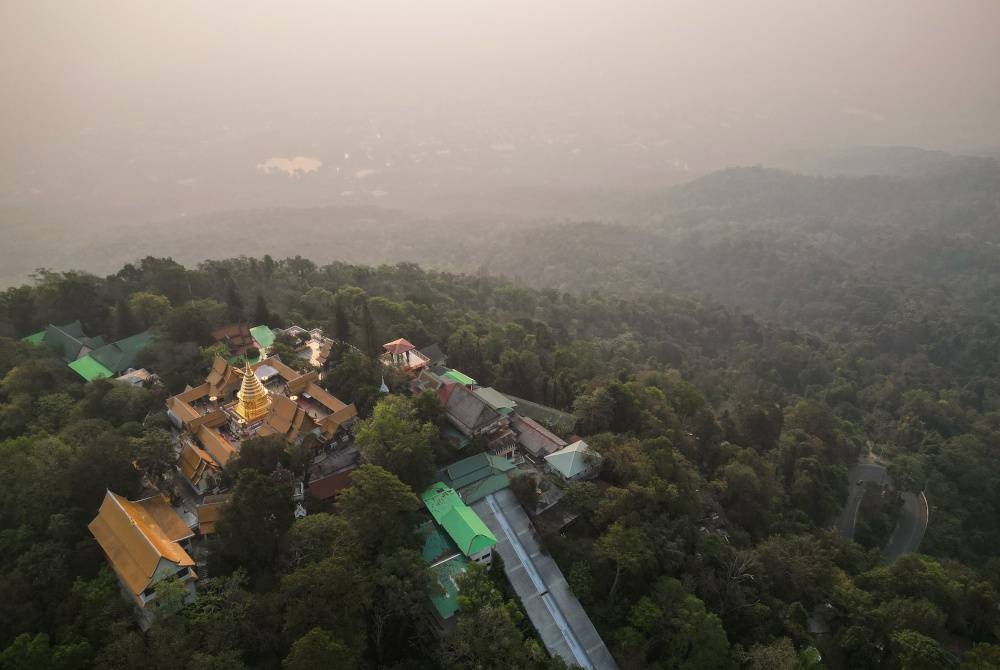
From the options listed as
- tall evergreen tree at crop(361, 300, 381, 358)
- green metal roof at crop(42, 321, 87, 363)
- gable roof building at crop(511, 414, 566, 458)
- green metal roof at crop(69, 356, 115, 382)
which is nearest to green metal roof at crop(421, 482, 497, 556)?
gable roof building at crop(511, 414, 566, 458)

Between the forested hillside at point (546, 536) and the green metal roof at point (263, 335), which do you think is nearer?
the forested hillside at point (546, 536)

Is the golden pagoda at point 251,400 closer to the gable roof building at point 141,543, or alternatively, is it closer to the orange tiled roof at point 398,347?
the gable roof building at point 141,543

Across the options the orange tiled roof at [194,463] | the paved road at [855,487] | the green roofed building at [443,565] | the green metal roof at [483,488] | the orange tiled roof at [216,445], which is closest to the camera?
the green roofed building at [443,565]

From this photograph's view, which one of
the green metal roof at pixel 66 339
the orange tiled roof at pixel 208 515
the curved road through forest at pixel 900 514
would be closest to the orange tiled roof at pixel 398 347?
the orange tiled roof at pixel 208 515

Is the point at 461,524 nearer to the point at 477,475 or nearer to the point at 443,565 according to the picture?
the point at 443,565

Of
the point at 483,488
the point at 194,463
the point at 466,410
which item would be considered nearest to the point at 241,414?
the point at 194,463

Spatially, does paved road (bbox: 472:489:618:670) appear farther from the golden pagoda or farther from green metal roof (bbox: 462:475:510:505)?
the golden pagoda

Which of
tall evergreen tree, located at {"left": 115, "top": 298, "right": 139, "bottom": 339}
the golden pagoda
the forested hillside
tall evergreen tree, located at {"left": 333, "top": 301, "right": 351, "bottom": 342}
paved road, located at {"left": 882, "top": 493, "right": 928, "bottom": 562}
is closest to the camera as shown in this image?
the forested hillside
